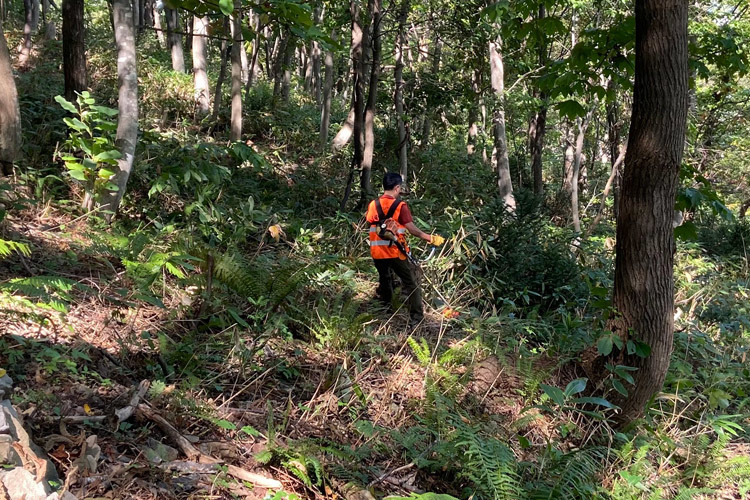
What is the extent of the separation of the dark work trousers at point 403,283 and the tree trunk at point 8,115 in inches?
175

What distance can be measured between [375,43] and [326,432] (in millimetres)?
7141

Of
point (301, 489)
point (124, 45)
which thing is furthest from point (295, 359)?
point (124, 45)

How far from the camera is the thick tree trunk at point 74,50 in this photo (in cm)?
769

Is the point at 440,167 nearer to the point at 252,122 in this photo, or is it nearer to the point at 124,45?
the point at 252,122

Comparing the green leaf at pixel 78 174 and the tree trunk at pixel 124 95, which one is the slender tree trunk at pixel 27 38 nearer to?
the tree trunk at pixel 124 95

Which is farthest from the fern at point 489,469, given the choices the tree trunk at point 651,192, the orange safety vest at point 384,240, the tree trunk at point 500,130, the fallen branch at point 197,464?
the tree trunk at point 500,130

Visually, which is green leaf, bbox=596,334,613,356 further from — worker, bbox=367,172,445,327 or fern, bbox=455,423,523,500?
worker, bbox=367,172,445,327

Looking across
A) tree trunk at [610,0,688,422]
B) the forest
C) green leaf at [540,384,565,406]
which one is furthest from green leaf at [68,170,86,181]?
tree trunk at [610,0,688,422]

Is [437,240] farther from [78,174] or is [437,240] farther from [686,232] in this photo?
[78,174]

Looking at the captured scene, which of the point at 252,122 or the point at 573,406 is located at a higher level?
the point at 252,122

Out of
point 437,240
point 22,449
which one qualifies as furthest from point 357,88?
point 22,449

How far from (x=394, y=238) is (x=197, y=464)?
3613mm

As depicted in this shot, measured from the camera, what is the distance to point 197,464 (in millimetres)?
3314

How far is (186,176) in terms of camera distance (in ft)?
24.3
